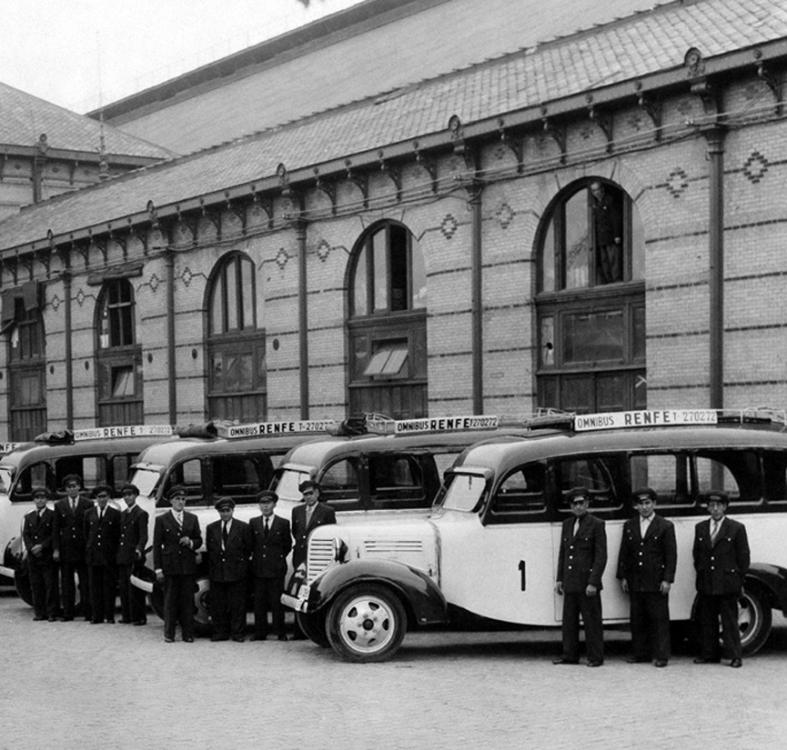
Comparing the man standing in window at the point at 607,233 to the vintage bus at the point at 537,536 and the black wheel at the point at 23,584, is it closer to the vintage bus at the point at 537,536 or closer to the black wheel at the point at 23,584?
the vintage bus at the point at 537,536

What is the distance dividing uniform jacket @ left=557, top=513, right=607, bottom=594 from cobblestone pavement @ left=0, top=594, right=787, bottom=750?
0.74 metres

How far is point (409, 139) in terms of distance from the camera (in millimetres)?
21422

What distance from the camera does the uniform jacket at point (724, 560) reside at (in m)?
10.9

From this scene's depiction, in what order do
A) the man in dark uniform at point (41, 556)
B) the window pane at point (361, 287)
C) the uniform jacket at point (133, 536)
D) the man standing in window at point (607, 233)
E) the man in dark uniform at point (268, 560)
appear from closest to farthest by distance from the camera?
the man in dark uniform at point (268, 560) → the uniform jacket at point (133, 536) → the man in dark uniform at point (41, 556) → the man standing in window at point (607, 233) → the window pane at point (361, 287)

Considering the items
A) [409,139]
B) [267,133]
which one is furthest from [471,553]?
[267,133]

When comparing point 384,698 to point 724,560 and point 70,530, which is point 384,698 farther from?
point 70,530

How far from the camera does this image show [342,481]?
46.0 ft

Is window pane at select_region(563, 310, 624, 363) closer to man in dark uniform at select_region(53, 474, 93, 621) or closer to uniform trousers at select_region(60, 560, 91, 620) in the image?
man in dark uniform at select_region(53, 474, 93, 621)

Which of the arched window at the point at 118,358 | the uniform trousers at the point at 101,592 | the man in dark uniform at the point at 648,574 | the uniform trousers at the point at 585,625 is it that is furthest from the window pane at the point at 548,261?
the arched window at the point at 118,358

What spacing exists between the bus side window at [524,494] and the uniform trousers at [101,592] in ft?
17.3

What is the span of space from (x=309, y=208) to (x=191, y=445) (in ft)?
32.2

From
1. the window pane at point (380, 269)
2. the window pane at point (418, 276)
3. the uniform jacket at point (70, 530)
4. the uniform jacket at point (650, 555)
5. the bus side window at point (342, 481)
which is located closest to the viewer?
the uniform jacket at point (650, 555)

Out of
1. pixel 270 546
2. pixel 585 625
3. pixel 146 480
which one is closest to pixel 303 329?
pixel 146 480

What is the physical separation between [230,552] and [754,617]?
516 centimetres
